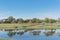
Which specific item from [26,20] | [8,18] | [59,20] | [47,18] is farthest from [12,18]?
[59,20]

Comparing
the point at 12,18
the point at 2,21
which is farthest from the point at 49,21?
the point at 2,21

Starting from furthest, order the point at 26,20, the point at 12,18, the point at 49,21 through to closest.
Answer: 1. the point at 26,20
2. the point at 12,18
3. the point at 49,21

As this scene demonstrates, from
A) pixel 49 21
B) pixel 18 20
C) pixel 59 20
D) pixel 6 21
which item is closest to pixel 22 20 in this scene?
pixel 18 20

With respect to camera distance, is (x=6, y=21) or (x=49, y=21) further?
(x=6, y=21)

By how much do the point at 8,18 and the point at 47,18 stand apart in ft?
69.8

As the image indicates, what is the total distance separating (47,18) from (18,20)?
16.9 meters

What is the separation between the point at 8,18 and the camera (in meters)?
84.2

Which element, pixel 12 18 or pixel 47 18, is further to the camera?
pixel 12 18

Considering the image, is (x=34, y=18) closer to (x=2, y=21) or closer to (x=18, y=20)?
(x=18, y=20)

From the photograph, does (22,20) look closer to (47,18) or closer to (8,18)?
(8,18)

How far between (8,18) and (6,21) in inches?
139

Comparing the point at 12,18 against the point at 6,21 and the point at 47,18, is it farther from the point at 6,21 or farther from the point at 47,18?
the point at 47,18

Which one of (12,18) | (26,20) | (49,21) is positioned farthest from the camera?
(26,20)

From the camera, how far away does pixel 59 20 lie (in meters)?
90.5
